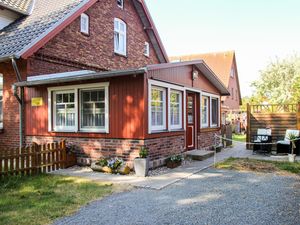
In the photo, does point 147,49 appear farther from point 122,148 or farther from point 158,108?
point 122,148

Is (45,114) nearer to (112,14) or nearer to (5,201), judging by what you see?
(5,201)

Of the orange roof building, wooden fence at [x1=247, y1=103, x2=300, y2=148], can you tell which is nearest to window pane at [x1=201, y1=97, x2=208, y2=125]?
wooden fence at [x1=247, y1=103, x2=300, y2=148]

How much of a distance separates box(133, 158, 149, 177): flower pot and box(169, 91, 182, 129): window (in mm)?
2664

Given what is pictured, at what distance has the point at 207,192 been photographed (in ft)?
21.7

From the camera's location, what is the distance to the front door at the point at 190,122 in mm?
12352

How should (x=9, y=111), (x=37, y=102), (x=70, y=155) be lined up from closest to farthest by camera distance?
(x=70, y=155), (x=37, y=102), (x=9, y=111)

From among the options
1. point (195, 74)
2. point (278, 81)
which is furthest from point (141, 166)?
point (278, 81)

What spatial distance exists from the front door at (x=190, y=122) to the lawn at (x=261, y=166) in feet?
6.45

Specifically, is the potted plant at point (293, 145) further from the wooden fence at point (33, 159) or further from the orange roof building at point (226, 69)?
the orange roof building at point (226, 69)

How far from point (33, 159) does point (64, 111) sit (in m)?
2.29

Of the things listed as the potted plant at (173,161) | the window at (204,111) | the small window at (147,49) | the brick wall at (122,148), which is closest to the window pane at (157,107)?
the brick wall at (122,148)

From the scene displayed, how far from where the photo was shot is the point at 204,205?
567 cm

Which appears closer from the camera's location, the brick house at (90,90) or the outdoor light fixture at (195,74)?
the brick house at (90,90)

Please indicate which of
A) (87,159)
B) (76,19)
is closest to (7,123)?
(87,159)
